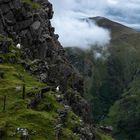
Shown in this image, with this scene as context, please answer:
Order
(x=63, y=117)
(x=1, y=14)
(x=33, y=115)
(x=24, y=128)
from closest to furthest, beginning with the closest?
(x=24, y=128) → (x=33, y=115) → (x=63, y=117) → (x=1, y=14)

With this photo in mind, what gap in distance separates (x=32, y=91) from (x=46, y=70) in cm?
5056

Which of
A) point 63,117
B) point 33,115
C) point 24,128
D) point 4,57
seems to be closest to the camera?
point 24,128

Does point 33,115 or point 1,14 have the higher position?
point 1,14

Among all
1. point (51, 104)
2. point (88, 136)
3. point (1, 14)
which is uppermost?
point (1, 14)

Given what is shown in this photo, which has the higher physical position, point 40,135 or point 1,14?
point 1,14

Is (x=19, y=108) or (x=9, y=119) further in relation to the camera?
(x=19, y=108)

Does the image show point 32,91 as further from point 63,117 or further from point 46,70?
point 46,70

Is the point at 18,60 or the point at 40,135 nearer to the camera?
the point at 40,135

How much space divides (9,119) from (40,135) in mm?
7694

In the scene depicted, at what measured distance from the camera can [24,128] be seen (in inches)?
4163

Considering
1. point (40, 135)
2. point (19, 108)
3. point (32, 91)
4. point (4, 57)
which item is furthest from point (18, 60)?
point (40, 135)

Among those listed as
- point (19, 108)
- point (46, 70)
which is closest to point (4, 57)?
point (46, 70)

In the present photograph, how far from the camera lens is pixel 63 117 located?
416ft

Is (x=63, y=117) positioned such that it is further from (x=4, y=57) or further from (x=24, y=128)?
(x=4, y=57)
